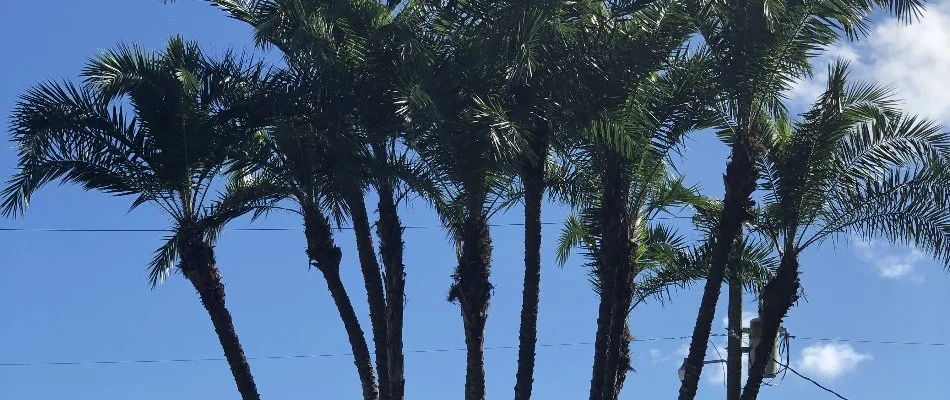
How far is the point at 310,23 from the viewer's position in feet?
50.2

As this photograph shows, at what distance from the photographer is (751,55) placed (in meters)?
14.8

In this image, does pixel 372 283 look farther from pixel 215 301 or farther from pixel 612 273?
pixel 612 273

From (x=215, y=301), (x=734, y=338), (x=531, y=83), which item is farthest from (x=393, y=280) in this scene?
(x=734, y=338)

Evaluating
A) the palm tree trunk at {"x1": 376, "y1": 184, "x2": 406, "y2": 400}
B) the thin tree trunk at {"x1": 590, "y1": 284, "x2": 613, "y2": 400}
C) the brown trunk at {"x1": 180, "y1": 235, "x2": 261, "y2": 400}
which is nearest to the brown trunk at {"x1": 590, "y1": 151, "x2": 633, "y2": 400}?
the thin tree trunk at {"x1": 590, "y1": 284, "x2": 613, "y2": 400}

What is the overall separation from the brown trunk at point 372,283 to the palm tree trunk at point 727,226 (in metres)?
3.64

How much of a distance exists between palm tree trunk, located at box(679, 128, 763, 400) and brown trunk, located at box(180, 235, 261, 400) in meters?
4.94

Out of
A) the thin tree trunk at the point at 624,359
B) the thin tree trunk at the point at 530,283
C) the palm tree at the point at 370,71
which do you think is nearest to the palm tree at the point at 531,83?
the thin tree trunk at the point at 530,283

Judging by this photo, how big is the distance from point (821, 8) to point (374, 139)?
498cm

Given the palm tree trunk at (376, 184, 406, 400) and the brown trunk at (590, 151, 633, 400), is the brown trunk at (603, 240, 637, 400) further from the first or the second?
the palm tree trunk at (376, 184, 406, 400)

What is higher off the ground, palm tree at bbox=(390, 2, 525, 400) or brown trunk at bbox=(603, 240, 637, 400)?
palm tree at bbox=(390, 2, 525, 400)

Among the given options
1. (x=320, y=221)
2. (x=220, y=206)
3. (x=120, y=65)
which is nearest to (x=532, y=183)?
(x=320, y=221)

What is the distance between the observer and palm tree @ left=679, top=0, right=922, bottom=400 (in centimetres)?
1469

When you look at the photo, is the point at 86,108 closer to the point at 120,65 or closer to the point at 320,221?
the point at 120,65

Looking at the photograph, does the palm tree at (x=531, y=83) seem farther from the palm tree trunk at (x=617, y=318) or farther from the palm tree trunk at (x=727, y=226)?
the palm tree trunk at (x=727, y=226)
